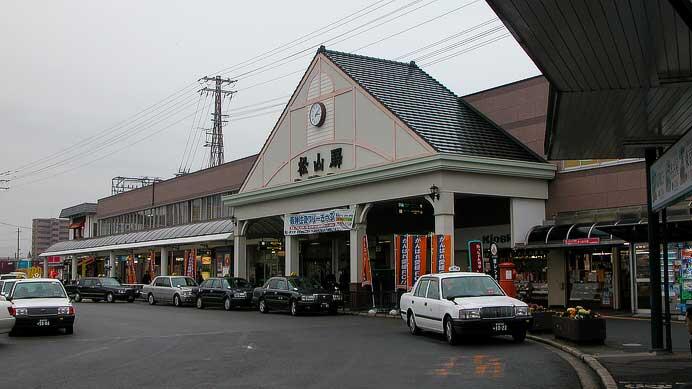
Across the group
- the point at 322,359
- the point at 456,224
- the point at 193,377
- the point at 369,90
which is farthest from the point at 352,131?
the point at 193,377

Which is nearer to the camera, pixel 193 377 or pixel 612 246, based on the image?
pixel 193 377

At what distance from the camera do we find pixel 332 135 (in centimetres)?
3228

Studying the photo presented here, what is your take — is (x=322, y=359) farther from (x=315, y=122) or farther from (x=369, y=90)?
(x=315, y=122)

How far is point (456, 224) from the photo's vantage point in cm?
3231

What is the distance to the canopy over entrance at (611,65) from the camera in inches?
310

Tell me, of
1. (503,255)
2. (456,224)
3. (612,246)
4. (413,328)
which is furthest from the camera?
(456,224)

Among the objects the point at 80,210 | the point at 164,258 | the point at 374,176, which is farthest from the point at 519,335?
the point at 80,210

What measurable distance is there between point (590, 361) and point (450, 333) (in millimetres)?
4045

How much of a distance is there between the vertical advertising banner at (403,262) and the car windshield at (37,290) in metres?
11.3

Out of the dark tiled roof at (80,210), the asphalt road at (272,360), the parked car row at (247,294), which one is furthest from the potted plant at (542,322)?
the dark tiled roof at (80,210)

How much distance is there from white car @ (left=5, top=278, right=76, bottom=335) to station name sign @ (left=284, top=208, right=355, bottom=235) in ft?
38.9

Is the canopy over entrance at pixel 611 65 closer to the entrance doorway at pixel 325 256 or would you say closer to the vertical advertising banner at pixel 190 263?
the entrance doorway at pixel 325 256

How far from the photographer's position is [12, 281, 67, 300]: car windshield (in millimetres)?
21016

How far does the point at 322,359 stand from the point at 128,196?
174 feet
